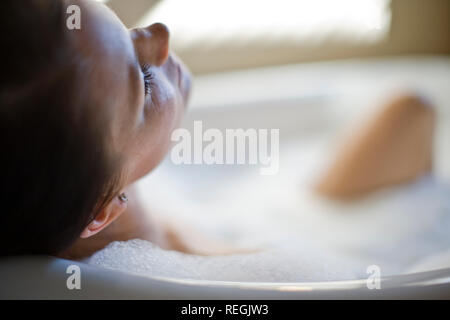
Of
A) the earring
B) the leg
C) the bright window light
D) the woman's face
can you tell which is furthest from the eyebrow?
the leg

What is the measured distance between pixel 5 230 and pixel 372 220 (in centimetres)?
80

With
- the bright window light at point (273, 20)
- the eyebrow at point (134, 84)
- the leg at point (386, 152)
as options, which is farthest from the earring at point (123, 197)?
the leg at point (386, 152)

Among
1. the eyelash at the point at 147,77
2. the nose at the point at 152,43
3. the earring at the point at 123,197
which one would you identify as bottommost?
the earring at the point at 123,197

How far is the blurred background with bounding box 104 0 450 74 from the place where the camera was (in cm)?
81

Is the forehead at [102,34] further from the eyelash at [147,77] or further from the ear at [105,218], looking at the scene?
the ear at [105,218]

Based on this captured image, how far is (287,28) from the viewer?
1150 millimetres

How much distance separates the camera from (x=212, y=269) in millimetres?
621

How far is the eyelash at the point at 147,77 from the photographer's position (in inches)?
21.8

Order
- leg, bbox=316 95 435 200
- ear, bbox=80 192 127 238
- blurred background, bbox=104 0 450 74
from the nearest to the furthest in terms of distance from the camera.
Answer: ear, bbox=80 192 127 238 → blurred background, bbox=104 0 450 74 → leg, bbox=316 95 435 200

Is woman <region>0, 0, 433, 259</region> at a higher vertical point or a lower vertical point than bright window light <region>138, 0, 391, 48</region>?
lower

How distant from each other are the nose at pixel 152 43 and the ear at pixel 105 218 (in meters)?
0.17

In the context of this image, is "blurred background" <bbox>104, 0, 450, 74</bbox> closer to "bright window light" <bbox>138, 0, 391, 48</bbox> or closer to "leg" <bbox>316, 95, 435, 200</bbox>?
"bright window light" <bbox>138, 0, 391, 48</bbox>
